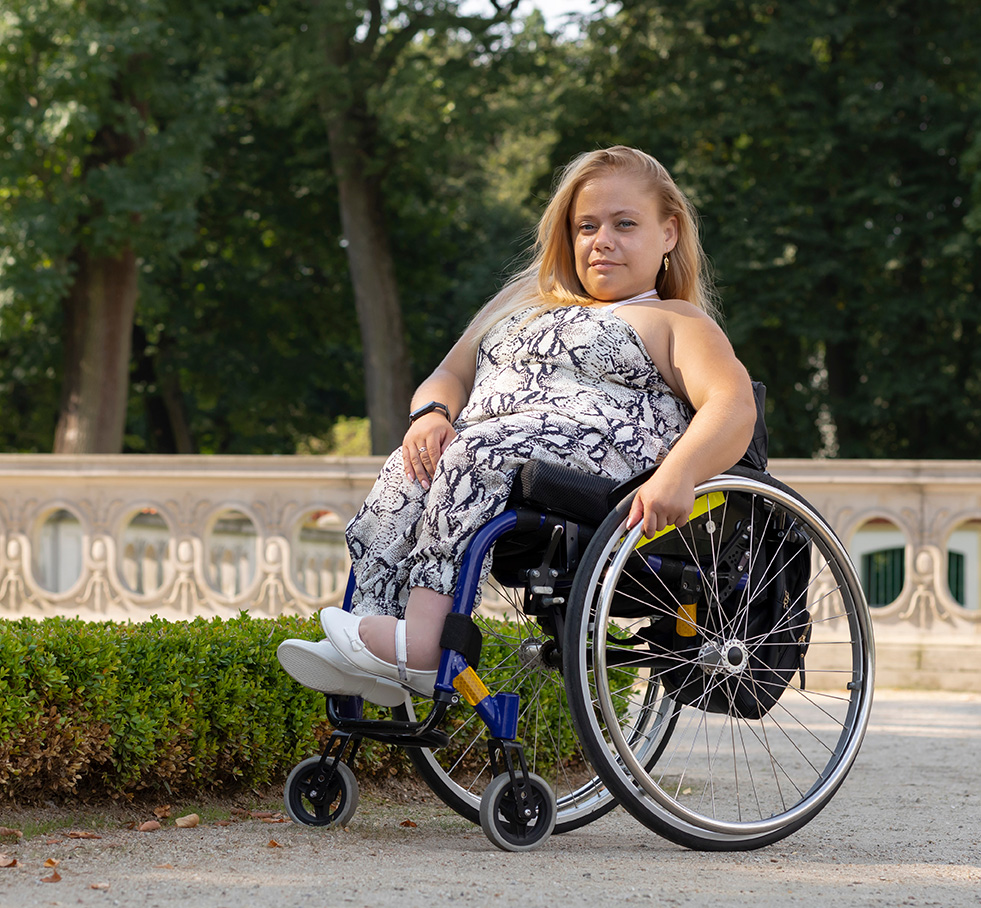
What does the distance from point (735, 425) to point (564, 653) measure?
0.71m

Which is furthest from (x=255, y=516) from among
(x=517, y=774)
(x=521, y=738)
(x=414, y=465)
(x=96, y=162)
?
(x=96, y=162)

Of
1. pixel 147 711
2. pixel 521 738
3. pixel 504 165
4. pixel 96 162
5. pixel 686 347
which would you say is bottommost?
pixel 521 738

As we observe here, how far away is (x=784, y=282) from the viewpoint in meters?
19.1

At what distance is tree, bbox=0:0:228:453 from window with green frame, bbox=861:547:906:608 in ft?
30.5

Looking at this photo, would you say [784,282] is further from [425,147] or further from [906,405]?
[425,147]

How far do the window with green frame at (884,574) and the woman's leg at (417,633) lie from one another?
29.0 ft

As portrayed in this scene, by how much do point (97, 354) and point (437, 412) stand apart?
14.3m

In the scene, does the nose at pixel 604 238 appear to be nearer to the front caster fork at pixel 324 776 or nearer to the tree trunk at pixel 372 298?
the front caster fork at pixel 324 776

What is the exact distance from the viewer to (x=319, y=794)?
11.6 feet

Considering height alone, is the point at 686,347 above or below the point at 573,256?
below

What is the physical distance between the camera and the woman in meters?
3.14

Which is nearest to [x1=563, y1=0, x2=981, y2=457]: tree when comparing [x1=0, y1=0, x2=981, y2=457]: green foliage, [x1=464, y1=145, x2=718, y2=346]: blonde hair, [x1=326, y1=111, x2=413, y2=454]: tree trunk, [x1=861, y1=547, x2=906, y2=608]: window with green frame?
[x1=0, y1=0, x2=981, y2=457]: green foliage

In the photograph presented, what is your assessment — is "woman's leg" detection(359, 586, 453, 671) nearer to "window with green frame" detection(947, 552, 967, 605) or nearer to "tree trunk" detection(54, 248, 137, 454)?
"window with green frame" detection(947, 552, 967, 605)

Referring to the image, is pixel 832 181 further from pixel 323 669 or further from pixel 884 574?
pixel 323 669
